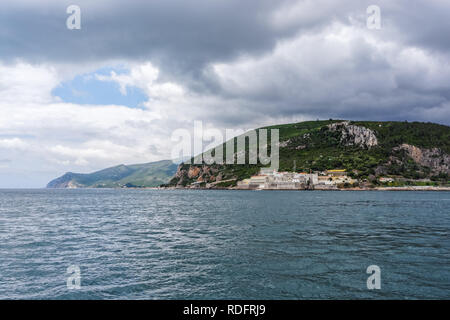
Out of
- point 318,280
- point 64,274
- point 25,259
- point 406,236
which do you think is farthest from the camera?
point 406,236

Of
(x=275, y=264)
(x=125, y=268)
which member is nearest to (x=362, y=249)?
(x=275, y=264)

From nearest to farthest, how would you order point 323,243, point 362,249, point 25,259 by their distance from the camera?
point 25,259, point 362,249, point 323,243

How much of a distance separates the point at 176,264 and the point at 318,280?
10418mm

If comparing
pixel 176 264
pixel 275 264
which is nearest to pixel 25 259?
pixel 176 264

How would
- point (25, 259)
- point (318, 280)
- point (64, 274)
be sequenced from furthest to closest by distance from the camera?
point (25, 259), point (64, 274), point (318, 280)

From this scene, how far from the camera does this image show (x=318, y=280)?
1911 centimetres

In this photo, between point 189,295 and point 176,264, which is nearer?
point 189,295

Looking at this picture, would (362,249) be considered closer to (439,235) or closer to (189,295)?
(439,235)

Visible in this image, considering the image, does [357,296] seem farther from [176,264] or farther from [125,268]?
[125,268]

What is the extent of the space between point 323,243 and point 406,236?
39.4 ft
